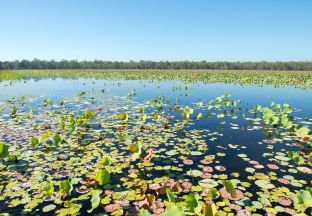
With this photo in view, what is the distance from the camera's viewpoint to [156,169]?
5.12 metres

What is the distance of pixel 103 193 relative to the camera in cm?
420

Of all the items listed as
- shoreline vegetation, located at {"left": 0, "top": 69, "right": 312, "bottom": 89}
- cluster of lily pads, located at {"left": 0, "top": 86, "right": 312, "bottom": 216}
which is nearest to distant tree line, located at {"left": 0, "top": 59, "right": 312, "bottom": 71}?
shoreline vegetation, located at {"left": 0, "top": 69, "right": 312, "bottom": 89}

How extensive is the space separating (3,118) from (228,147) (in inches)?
314

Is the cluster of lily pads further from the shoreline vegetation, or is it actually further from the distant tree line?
the distant tree line

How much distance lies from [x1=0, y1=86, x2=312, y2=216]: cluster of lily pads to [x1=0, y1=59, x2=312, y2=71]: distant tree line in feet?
196

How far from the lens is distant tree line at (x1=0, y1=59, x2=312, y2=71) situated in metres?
62.9

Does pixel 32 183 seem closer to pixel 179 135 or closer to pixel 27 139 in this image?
pixel 27 139

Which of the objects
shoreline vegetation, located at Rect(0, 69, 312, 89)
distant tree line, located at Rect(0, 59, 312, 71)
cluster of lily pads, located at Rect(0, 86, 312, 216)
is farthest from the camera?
distant tree line, located at Rect(0, 59, 312, 71)

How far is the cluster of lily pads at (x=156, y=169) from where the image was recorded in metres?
3.72

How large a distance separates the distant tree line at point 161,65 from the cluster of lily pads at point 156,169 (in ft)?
196

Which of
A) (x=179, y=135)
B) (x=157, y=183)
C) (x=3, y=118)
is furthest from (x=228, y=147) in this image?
(x=3, y=118)

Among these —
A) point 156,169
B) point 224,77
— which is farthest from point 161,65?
point 156,169

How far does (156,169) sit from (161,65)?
73.9 meters

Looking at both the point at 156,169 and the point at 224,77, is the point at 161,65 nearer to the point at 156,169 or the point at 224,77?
the point at 224,77
